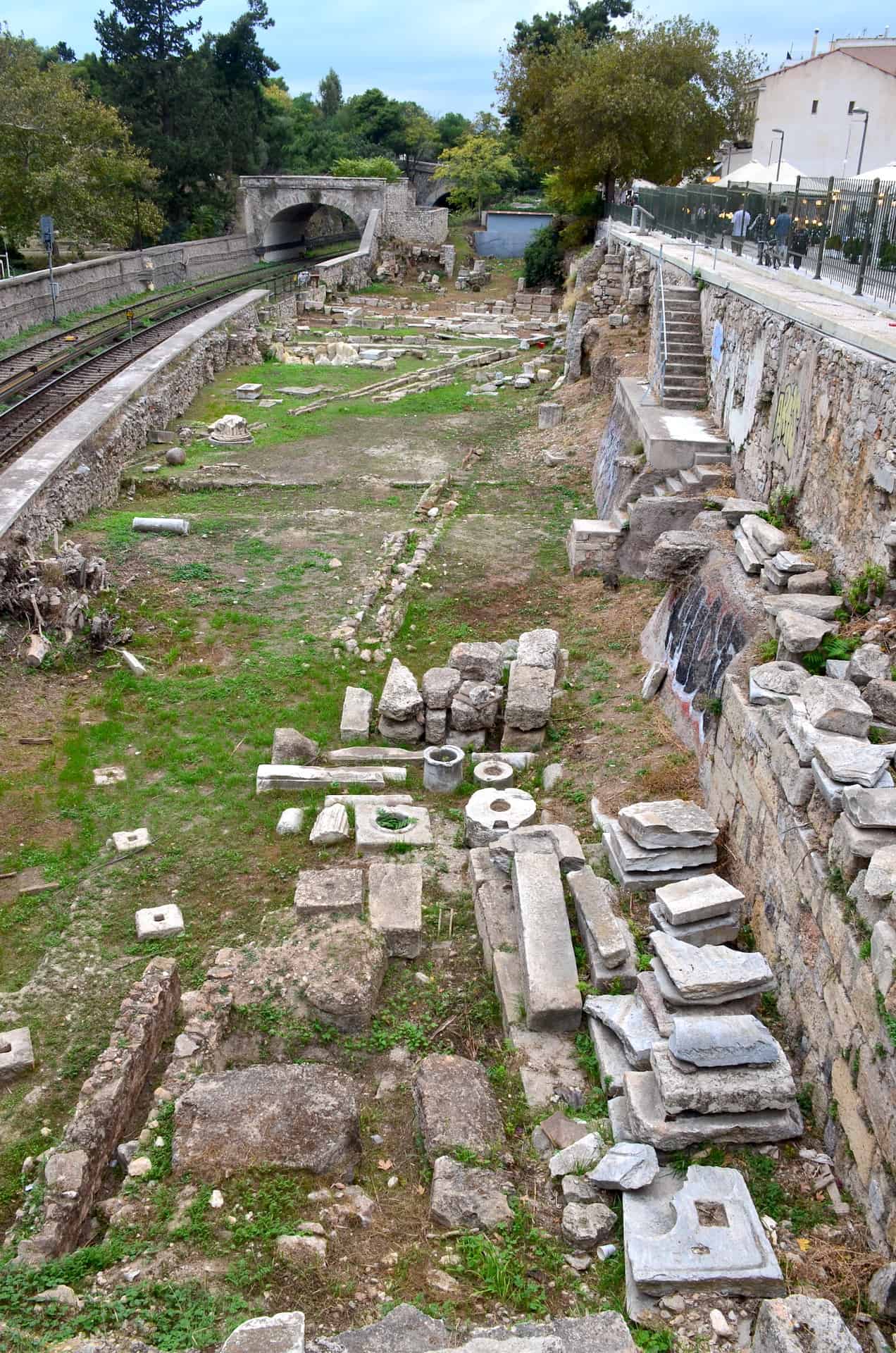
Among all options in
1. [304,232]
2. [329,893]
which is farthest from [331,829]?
[304,232]

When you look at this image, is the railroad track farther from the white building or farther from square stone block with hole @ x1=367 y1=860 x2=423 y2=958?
the white building

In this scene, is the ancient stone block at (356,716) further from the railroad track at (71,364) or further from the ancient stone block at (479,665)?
the railroad track at (71,364)

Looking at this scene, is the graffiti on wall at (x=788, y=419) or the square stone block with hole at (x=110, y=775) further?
the graffiti on wall at (x=788, y=419)

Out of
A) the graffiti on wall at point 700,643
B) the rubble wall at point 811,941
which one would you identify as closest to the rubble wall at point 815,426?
the graffiti on wall at point 700,643

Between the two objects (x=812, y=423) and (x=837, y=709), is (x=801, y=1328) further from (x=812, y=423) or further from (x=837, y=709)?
(x=812, y=423)

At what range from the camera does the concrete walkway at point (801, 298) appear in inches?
375

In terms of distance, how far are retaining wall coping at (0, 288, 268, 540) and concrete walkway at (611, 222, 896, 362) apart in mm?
10532

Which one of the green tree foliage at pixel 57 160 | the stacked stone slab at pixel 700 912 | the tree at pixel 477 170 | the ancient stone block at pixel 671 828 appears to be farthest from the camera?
the tree at pixel 477 170

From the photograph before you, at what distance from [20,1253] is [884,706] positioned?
593cm

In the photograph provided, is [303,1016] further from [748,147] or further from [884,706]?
[748,147]

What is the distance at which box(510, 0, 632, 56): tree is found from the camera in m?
51.4

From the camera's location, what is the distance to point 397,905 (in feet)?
24.0

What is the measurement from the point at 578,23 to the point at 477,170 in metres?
11.6

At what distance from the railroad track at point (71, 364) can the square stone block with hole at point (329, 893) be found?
12050 mm
